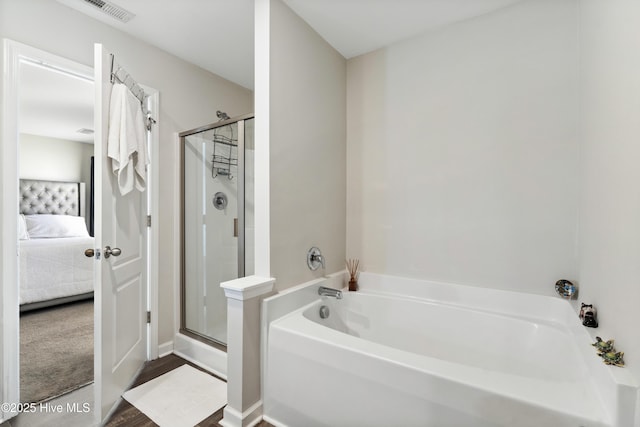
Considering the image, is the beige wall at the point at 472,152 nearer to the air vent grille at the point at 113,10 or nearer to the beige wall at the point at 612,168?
the beige wall at the point at 612,168

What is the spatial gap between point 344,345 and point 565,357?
1.05 m

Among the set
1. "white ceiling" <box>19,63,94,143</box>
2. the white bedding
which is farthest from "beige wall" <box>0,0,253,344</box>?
the white bedding

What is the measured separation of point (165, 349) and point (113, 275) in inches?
38.7

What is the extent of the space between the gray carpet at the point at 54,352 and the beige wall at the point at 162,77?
1.91 ft

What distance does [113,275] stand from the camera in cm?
170

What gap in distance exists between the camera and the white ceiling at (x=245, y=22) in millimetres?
1854

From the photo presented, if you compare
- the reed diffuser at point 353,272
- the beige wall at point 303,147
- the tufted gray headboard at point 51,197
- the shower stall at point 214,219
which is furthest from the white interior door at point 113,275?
the tufted gray headboard at point 51,197

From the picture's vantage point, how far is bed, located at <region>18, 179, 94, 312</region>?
10.8 feet

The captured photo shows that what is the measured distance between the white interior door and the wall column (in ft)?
2.13

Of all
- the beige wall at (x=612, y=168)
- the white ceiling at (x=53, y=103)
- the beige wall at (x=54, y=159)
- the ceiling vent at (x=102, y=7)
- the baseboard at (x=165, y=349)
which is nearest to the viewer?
the beige wall at (x=612, y=168)

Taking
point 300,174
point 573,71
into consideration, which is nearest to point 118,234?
point 300,174

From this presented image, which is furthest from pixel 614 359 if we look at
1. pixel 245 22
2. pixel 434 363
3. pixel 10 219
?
pixel 10 219

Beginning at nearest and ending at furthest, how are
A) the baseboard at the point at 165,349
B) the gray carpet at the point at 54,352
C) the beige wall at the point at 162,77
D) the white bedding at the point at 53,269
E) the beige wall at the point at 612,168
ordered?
the beige wall at the point at 612,168 → the beige wall at the point at 162,77 → the gray carpet at the point at 54,352 → the baseboard at the point at 165,349 → the white bedding at the point at 53,269

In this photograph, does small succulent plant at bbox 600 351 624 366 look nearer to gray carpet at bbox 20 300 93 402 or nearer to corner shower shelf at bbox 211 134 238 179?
corner shower shelf at bbox 211 134 238 179
